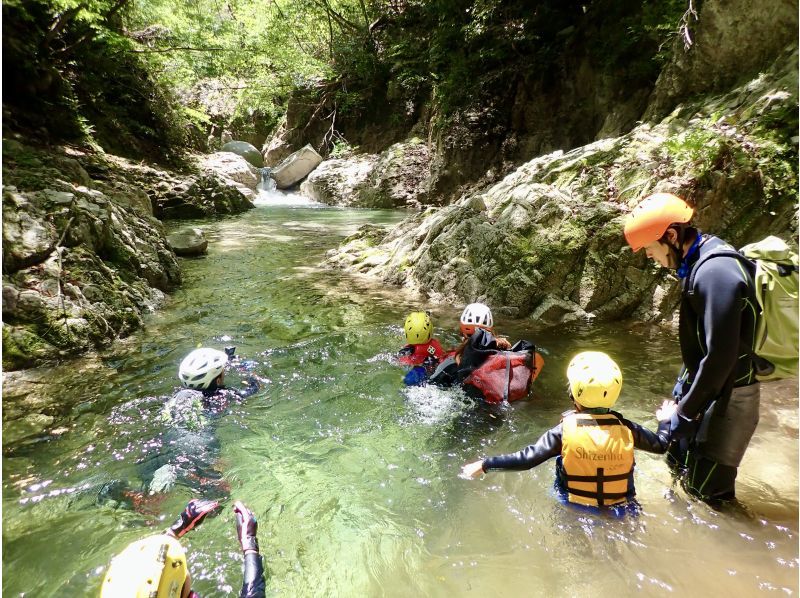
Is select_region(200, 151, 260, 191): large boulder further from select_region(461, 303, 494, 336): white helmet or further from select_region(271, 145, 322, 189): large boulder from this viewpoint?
select_region(461, 303, 494, 336): white helmet

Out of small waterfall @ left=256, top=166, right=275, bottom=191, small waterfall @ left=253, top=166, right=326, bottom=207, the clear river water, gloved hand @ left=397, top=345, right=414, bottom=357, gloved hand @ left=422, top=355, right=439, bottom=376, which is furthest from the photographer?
small waterfall @ left=256, top=166, right=275, bottom=191

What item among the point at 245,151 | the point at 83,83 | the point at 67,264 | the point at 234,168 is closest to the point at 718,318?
the point at 67,264

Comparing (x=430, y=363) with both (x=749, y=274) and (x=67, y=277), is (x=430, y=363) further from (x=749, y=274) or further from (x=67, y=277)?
(x=67, y=277)

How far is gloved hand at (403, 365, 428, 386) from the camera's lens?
16.7 feet

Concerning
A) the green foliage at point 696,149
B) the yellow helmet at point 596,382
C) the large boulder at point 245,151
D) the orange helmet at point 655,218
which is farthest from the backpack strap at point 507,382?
the large boulder at point 245,151

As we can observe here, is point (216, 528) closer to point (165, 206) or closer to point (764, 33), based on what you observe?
point (764, 33)

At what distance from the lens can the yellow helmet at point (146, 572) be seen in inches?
70.1

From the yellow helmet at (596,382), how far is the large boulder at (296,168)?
26.2 m

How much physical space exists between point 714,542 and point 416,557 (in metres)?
1.88

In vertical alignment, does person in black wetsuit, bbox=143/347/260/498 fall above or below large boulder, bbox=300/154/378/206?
below

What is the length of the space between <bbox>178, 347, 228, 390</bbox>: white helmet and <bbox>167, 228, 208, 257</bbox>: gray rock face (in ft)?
26.1

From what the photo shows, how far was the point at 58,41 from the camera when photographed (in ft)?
45.1

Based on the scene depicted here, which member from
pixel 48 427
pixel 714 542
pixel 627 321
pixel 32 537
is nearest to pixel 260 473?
pixel 32 537

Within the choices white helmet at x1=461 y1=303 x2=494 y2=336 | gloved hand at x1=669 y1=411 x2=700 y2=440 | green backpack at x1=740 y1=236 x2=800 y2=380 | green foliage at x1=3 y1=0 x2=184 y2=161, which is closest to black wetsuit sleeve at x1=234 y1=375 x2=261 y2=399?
white helmet at x1=461 y1=303 x2=494 y2=336
